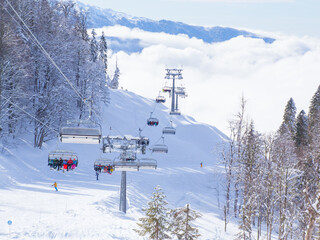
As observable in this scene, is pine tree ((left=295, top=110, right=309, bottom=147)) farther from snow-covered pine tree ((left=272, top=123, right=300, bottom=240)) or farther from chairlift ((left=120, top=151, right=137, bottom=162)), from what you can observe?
chairlift ((left=120, top=151, right=137, bottom=162))

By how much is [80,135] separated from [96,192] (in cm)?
1355

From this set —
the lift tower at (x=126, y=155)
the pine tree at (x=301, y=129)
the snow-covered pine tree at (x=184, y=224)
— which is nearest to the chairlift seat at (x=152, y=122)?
the lift tower at (x=126, y=155)

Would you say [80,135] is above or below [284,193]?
above

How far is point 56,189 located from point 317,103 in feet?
128

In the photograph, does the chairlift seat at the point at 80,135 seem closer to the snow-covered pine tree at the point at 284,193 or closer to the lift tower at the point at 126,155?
the lift tower at the point at 126,155

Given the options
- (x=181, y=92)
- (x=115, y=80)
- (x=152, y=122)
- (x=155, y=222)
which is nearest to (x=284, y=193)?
(x=155, y=222)

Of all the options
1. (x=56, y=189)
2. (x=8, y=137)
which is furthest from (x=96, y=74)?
(x=56, y=189)

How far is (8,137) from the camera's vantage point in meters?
31.5

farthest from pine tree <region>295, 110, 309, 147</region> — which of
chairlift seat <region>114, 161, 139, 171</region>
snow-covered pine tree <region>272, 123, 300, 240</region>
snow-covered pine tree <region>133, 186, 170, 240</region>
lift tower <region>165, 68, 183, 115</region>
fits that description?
snow-covered pine tree <region>133, 186, 170, 240</region>

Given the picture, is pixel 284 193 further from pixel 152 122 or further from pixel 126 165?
pixel 152 122

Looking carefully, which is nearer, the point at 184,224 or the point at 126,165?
the point at 184,224

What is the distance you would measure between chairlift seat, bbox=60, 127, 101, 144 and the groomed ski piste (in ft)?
17.2

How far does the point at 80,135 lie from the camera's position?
13023 mm

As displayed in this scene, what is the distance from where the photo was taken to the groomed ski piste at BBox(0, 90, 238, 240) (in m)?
16.5
